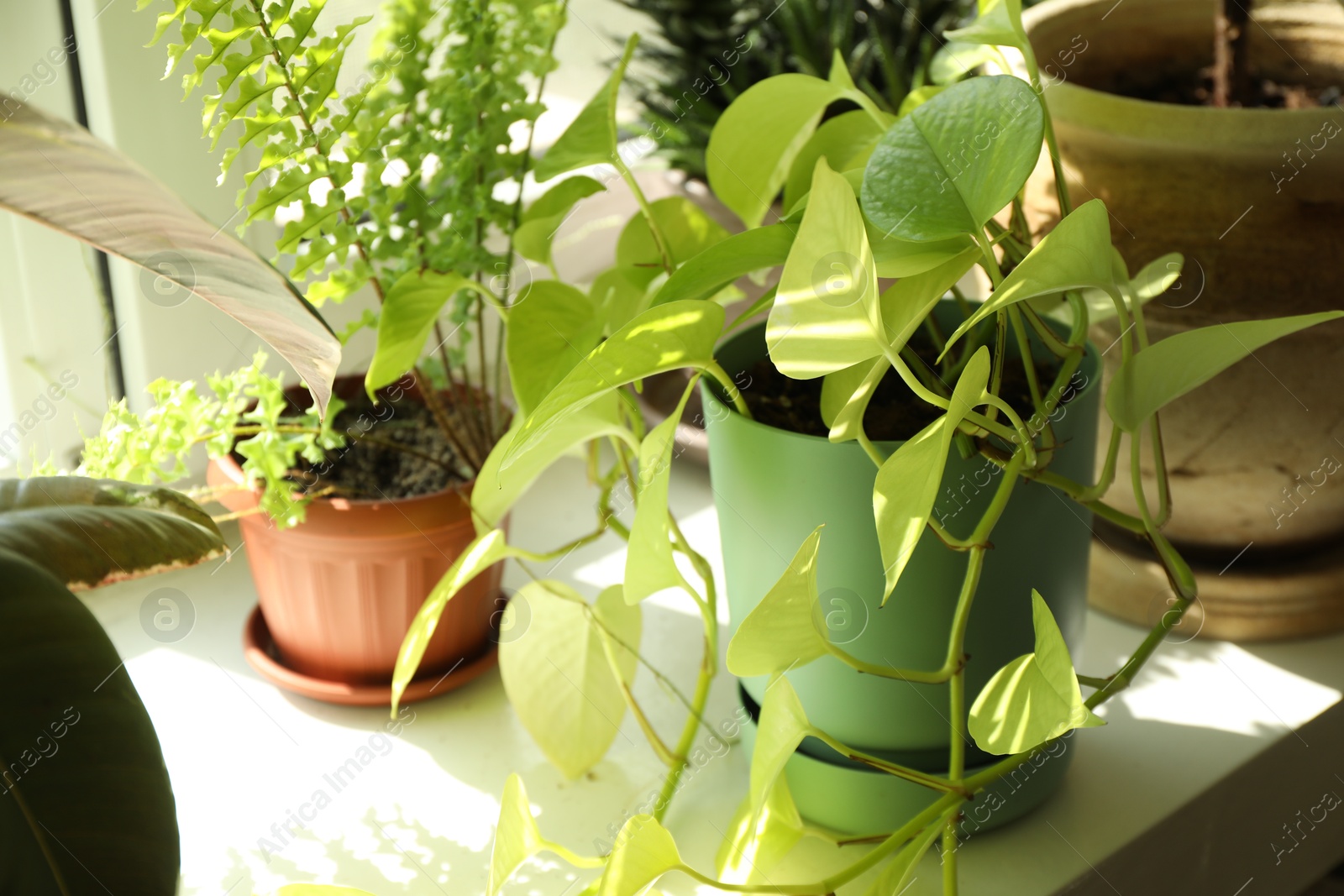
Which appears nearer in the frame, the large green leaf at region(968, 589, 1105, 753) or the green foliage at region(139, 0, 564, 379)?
the large green leaf at region(968, 589, 1105, 753)

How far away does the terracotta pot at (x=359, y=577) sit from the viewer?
1.84ft

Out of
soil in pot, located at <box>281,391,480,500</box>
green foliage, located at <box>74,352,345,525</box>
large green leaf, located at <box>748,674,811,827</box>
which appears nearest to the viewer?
large green leaf, located at <box>748,674,811,827</box>

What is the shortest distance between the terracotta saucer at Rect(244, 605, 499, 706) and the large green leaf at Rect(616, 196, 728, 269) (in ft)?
0.77

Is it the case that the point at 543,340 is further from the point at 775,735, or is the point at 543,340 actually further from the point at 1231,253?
the point at 1231,253

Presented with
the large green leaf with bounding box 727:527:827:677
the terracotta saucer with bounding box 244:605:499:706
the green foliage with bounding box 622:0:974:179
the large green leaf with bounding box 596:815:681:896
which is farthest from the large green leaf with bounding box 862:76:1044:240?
the green foliage with bounding box 622:0:974:179

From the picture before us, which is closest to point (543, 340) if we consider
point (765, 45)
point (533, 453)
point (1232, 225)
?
point (533, 453)

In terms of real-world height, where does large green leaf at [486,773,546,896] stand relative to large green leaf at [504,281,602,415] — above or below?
below

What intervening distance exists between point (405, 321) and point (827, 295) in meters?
0.22

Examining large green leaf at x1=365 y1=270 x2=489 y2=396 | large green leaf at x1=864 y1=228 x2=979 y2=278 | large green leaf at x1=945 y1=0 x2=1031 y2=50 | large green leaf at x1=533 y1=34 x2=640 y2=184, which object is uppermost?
large green leaf at x1=945 y1=0 x2=1031 y2=50

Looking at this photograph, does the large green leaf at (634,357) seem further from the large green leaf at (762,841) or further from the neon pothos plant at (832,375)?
the large green leaf at (762,841)

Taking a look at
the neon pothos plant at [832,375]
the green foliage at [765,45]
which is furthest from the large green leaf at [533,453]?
the green foliage at [765,45]

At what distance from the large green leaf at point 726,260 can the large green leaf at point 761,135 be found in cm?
8

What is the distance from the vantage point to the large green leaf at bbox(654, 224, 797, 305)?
398 mm

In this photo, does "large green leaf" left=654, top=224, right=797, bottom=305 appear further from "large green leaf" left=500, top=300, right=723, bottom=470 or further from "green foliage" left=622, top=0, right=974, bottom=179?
"green foliage" left=622, top=0, right=974, bottom=179
